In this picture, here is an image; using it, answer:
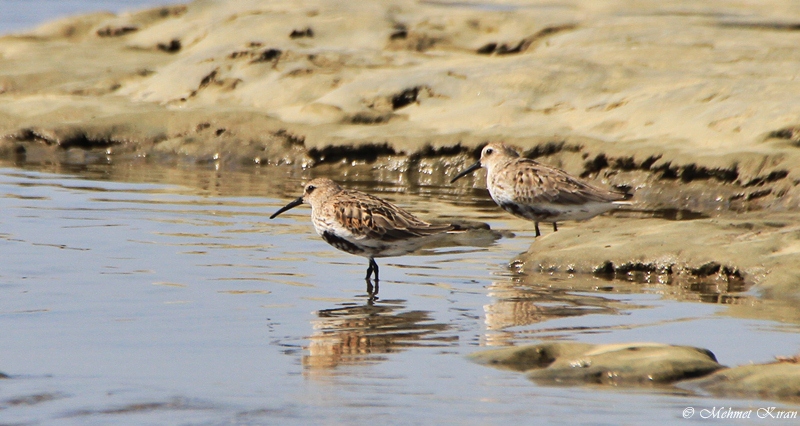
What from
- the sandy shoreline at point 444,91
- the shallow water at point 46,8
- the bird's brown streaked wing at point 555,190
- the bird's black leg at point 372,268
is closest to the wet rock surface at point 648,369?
the bird's black leg at point 372,268

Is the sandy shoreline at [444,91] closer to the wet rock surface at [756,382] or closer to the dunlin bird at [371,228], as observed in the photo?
the dunlin bird at [371,228]

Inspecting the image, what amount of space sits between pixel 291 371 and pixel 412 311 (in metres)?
1.97

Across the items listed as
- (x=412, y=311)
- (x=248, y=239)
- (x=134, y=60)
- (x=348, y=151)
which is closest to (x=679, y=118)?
(x=348, y=151)

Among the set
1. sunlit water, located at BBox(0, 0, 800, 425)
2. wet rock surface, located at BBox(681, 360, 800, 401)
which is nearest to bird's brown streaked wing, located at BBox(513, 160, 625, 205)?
sunlit water, located at BBox(0, 0, 800, 425)

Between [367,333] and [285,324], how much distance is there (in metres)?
0.59

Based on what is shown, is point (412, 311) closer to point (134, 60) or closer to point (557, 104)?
point (557, 104)

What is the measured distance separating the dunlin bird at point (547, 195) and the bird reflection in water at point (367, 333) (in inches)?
122

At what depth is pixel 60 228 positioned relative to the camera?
38.6 ft

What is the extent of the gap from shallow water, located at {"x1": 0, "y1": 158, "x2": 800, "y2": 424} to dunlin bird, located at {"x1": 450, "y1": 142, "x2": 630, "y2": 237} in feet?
1.28

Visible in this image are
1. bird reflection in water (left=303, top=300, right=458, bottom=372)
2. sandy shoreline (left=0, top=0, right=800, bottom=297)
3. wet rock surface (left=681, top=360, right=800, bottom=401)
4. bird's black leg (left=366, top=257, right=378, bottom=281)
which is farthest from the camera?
sandy shoreline (left=0, top=0, right=800, bottom=297)

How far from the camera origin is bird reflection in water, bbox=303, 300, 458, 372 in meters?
7.05

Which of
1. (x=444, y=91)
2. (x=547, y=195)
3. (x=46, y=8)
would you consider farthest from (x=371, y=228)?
(x=46, y=8)

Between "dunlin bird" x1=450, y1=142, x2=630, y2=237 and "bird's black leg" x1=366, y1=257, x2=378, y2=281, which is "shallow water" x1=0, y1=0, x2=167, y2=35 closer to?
"dunlin bird" x1=450, y1=142, x2=630, y2=237

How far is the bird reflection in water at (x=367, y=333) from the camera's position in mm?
7051
